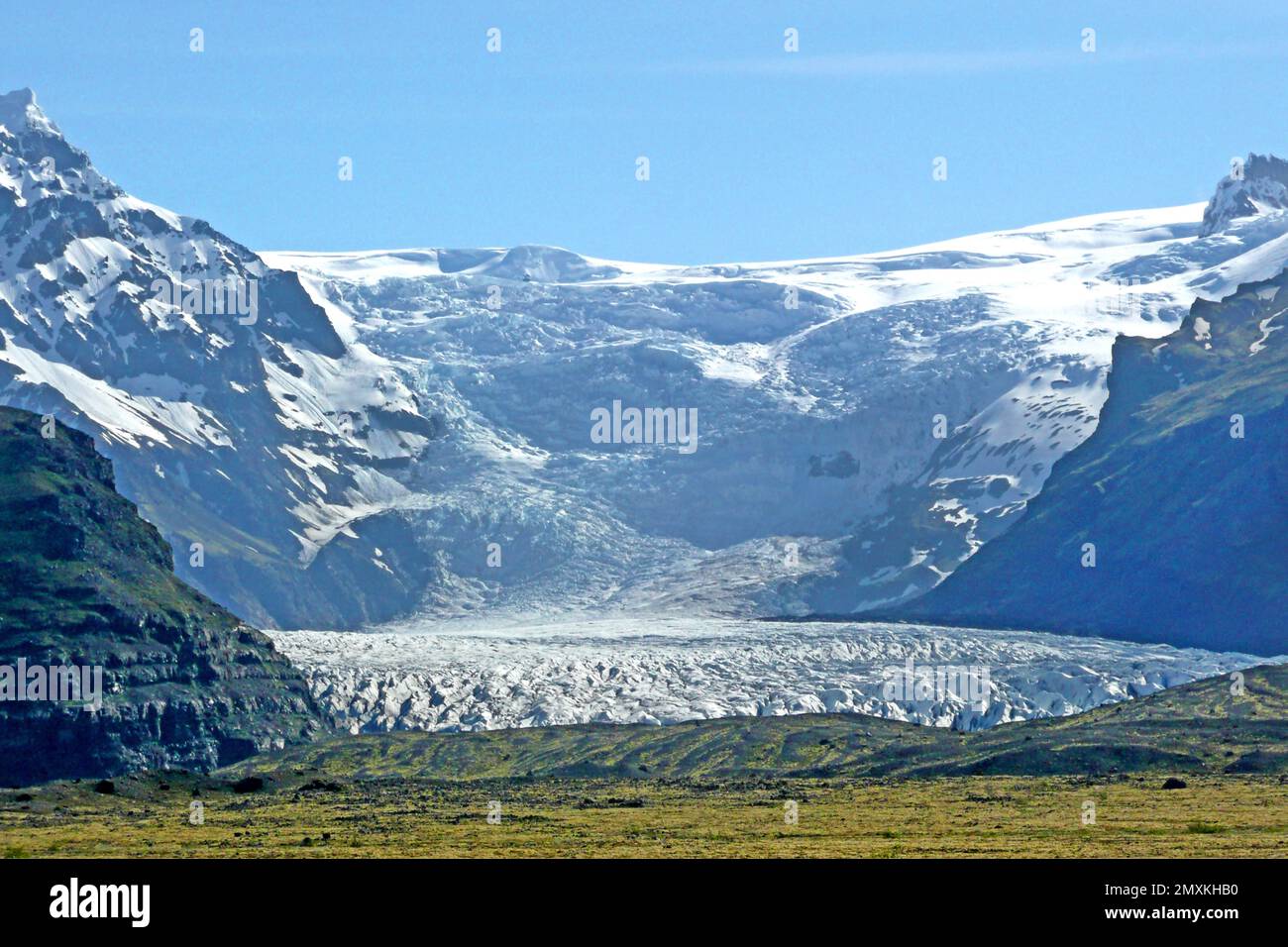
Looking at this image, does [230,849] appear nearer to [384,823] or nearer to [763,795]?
[384,823]

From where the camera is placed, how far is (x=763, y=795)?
164 meters

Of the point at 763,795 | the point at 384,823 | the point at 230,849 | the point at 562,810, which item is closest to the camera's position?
the point at 230,849

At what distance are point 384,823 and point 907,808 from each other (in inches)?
1387

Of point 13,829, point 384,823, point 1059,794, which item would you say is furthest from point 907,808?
point 13,829

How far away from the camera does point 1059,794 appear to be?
511 feet
